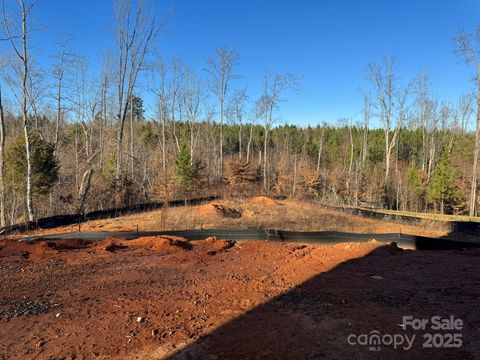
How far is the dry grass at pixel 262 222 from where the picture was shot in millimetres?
12227

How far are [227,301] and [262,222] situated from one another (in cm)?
902

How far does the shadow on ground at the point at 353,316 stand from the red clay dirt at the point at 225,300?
0.7 inches

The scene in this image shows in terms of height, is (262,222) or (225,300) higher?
(262,222)

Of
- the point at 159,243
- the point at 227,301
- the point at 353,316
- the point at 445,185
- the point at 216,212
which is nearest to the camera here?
the point at 353,316

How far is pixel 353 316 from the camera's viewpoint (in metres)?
4.12

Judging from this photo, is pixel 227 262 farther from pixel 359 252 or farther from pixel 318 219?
pixel 318 219

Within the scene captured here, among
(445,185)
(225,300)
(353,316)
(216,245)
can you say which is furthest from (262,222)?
(445,185)

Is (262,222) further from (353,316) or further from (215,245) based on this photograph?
(353,316)

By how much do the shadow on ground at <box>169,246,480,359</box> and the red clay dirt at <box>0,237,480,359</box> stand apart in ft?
0.06

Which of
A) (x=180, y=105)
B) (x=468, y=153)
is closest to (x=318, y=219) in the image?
(x=180, y=105)

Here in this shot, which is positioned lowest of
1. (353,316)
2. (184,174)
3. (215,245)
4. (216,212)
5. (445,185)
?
(353,316)

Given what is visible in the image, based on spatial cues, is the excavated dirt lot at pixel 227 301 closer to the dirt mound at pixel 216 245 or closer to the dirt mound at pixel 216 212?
the dirt mound at pixel 216 245

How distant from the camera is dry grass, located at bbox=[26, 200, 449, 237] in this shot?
12.2 metres

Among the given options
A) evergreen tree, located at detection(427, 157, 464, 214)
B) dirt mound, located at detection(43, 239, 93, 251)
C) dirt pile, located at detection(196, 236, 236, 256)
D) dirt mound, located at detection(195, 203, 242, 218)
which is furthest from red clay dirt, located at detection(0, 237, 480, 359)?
evergreen tree, located at detection(427, 157, 464, 214)
